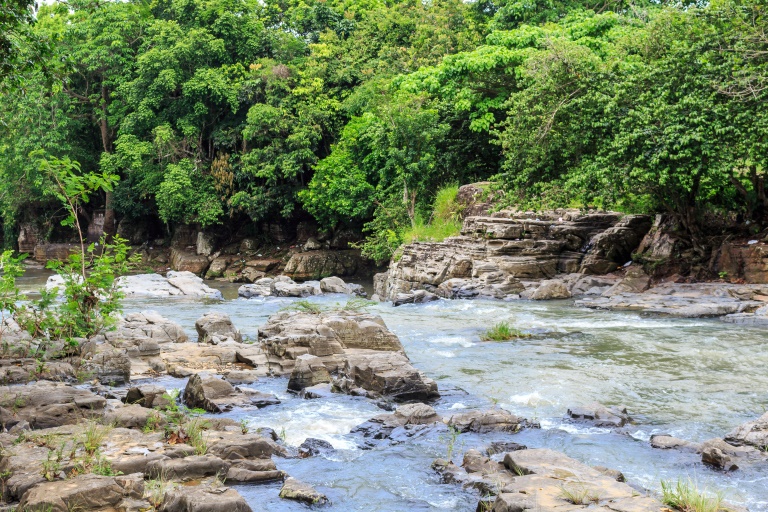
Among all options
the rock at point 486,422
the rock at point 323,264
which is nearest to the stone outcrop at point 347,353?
the rock at point 486,422

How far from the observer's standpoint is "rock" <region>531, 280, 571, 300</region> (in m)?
19.6

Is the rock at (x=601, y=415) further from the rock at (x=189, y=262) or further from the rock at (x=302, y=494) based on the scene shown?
the rock at (x=189, y=262)

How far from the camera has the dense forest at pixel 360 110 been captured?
1989 cm

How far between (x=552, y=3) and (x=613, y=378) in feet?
78.0

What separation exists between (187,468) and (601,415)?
4.76m

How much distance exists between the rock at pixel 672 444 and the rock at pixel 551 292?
12.3 meters

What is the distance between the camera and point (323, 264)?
31656 millimetres

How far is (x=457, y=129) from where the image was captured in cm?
3022

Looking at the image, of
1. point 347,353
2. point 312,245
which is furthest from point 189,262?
point 347,353

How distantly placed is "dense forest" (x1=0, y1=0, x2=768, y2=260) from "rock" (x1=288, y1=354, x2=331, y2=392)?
1077 centimetres

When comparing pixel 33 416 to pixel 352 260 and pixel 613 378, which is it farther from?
pixel 352 260

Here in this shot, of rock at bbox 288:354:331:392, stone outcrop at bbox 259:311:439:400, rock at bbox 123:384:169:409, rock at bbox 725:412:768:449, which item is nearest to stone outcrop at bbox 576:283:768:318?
stone outcrop at bbox 259:311:439:400

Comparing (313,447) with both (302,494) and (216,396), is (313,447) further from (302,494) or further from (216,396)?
(216,396)

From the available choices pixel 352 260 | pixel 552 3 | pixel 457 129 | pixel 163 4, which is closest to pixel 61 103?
pixel 163 4
